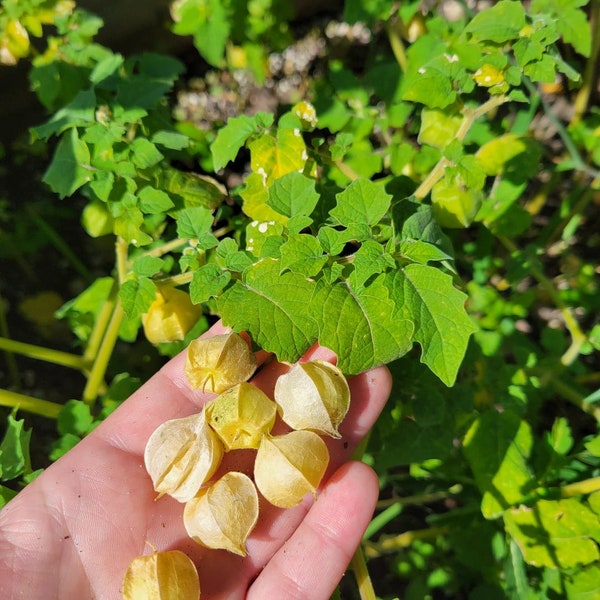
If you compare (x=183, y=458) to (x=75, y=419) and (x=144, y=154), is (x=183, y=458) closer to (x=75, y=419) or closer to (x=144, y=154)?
(x=75, y=419)

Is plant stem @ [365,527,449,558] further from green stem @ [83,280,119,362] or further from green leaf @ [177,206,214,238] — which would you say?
green leaf @ [177,206,214,238]

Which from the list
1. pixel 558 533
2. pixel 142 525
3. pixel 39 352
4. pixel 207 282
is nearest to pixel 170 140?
pixel 207 282

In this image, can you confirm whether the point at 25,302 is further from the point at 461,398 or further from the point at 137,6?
the point at 461,398

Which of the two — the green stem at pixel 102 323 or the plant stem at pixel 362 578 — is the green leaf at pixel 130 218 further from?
the plant stem at pixel 362 578

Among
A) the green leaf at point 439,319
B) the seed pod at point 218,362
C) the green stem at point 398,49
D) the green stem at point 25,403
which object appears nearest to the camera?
the green leaf at point 439,319

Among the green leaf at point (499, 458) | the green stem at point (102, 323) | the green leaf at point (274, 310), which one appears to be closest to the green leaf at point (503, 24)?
the green leaf at point (274, 310)

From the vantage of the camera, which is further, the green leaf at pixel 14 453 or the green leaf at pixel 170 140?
the green leaf at pixel 170 140

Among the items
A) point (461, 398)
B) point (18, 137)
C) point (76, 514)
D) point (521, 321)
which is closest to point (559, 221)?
point (521, 321)
